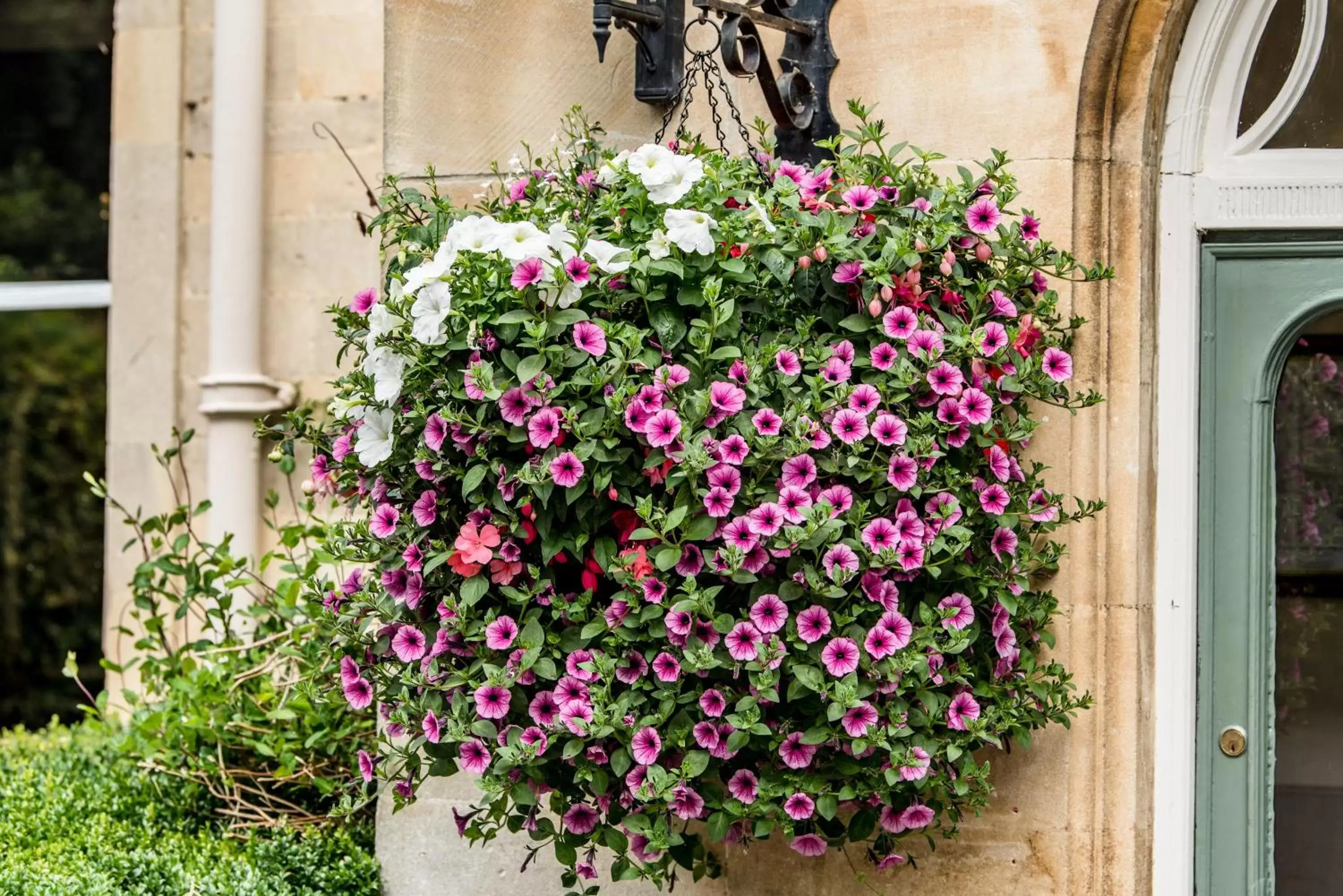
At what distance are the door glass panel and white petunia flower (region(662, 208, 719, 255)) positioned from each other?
1268 millimetres

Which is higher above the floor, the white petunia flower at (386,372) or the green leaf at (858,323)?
the green leaf at (858,323)

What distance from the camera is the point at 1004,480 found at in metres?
2.71

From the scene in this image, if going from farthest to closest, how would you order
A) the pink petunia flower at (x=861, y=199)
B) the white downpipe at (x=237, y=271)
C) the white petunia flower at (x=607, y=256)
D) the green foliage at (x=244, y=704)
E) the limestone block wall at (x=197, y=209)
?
the limestone block wall at (x=197, y=209)
the white downpipe at (x=237, y=271)
the green foliage at (x=244, y=704)
the pink petunia flower at (x=861, y=199)
the white petunia flower at (x=607, y=256)

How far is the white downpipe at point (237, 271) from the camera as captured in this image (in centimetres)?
466

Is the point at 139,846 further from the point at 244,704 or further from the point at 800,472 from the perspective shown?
the point at 800,472

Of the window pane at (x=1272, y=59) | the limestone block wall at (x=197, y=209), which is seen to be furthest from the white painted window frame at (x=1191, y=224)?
the limestone block wall at (x=197, y=209)

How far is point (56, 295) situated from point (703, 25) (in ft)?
10.1

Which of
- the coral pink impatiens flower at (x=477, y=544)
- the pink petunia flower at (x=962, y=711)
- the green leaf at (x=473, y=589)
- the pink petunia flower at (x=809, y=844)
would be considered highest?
the coral pink impatiens flower at (x=477, y=544)

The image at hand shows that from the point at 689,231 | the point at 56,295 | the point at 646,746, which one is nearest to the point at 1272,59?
the point at 689,231

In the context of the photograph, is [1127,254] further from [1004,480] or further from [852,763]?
[852,763]

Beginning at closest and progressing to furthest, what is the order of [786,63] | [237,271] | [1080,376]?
1. [1080,376]
2. [786,63]
3. [237,271]

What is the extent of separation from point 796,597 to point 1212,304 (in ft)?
3.72

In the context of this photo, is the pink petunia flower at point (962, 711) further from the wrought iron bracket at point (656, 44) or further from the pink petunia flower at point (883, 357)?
the wrought iron bracket at point (656, 44)

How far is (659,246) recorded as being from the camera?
8.63ft
